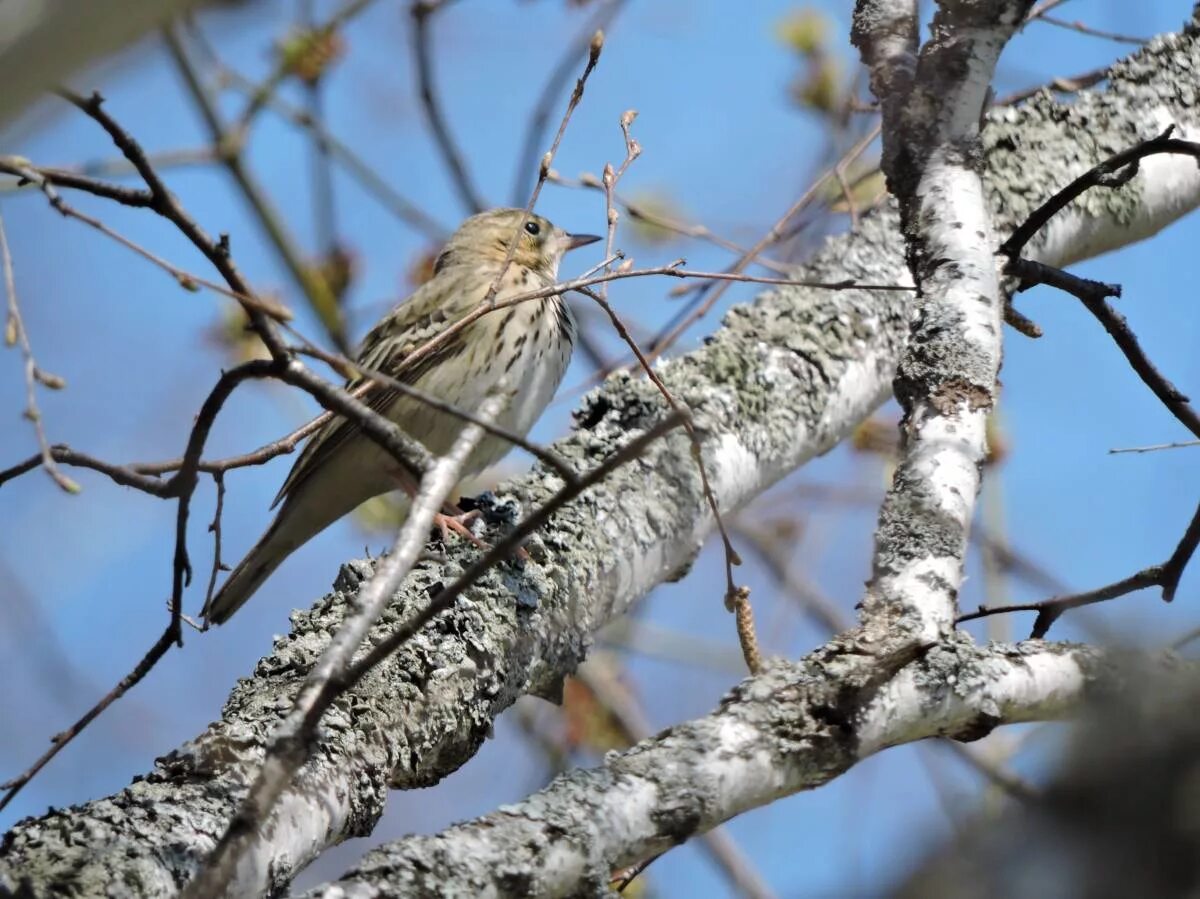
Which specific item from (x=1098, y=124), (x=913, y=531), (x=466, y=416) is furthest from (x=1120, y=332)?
(x=466, y=416)

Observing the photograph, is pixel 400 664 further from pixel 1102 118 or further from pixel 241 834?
pixel 1102 118

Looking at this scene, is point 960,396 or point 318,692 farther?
point 960,396

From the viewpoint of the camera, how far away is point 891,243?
15.4 ft

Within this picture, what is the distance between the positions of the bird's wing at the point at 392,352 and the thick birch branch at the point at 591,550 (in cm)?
117

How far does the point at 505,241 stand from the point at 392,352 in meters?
1.05

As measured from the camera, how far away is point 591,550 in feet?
12.5

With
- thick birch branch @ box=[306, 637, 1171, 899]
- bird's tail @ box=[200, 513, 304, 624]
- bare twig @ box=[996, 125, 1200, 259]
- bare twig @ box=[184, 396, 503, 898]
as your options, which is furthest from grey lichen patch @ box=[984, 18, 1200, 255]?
bare twig @ box=[184, 396, 503, 898]

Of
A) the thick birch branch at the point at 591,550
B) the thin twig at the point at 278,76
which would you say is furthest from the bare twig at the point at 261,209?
the thick birch branch at the point at 591,550

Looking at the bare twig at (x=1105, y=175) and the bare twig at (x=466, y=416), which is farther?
the bare twig at (x=1105, y=175)

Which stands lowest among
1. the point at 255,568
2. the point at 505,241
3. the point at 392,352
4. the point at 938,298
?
the point at 938,298

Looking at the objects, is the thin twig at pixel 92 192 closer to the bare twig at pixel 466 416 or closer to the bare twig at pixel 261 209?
the bare twig at pixel 466 416

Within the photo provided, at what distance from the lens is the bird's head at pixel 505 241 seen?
21.0ft

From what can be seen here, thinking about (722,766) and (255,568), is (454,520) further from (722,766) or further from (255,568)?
(722,766)

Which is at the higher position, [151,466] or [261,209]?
[261,209]
